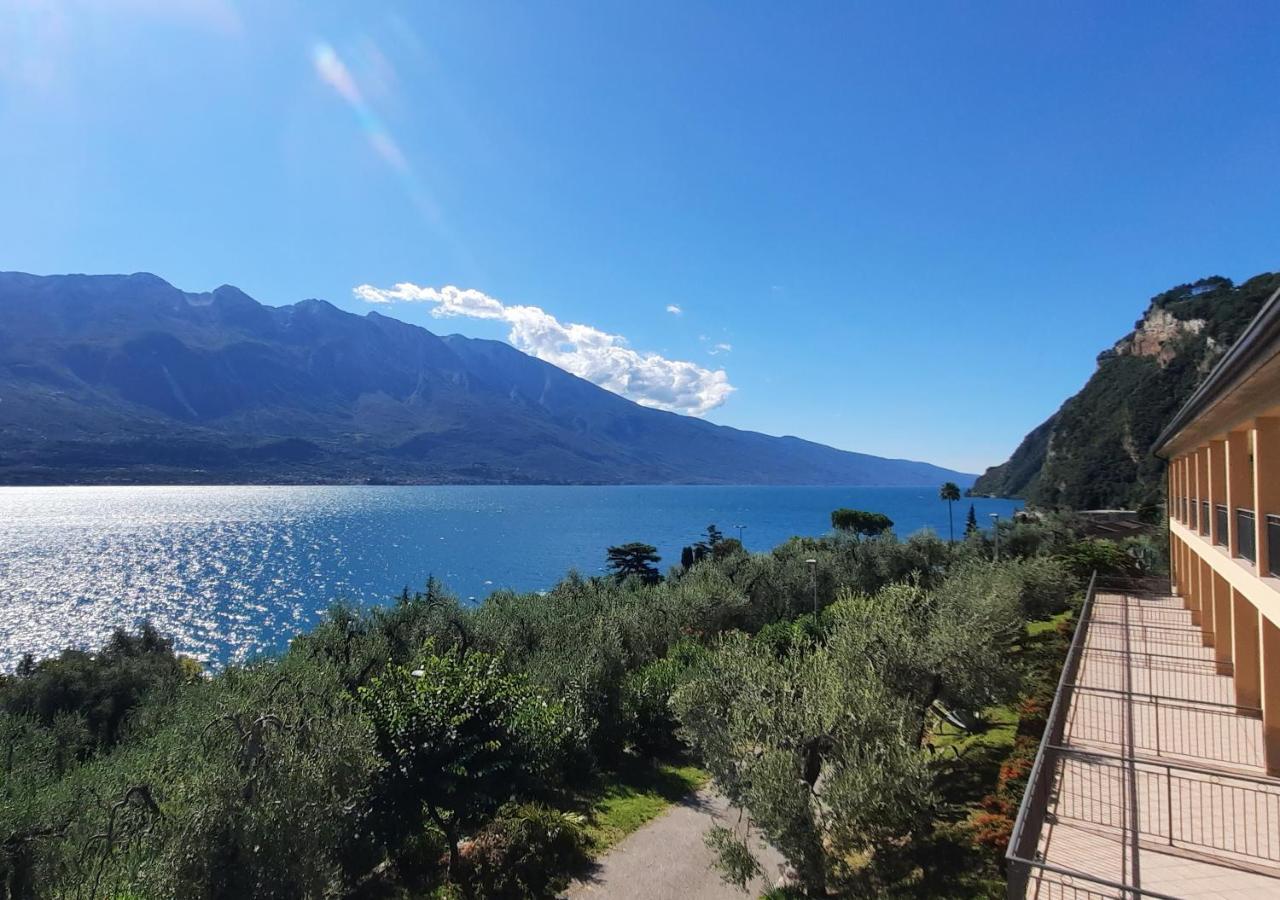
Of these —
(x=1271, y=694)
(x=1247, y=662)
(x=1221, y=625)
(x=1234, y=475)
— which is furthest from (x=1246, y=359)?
(x=1221, y=625)

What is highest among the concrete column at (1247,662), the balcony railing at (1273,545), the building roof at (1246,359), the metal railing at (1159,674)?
the building roof at (1246,359)

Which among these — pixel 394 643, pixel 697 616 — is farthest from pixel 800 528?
pixel 394 643

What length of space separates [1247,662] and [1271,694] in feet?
11.6

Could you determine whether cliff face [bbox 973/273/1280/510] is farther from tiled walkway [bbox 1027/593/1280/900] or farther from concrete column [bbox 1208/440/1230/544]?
tiled walkway [bbox 1027/593/1280/900]

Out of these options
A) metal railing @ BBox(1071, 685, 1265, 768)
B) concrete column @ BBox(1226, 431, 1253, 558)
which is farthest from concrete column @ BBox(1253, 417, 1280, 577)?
metal railing @ BBox(1071, 685, 1265, 768)

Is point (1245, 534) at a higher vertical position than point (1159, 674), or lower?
higher

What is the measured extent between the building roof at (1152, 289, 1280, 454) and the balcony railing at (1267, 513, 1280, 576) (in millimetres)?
2325

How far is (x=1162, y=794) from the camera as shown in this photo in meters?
13.0

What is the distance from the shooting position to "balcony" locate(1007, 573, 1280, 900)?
9609 millimetres

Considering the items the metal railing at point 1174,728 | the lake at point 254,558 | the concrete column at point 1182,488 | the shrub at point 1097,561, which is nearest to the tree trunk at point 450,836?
the metal railing at point 1174,728

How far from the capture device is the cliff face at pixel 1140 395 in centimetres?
9256

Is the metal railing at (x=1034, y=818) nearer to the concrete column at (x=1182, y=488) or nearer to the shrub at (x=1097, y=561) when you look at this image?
the concrete column at (x=1182, y=488)

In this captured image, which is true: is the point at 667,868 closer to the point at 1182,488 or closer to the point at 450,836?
the point at 450,836

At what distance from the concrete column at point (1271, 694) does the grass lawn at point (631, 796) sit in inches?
502
